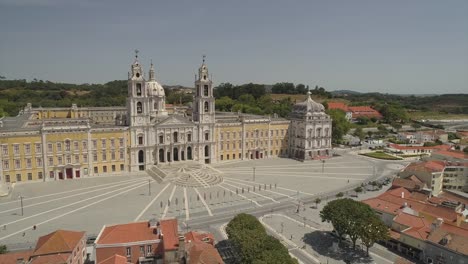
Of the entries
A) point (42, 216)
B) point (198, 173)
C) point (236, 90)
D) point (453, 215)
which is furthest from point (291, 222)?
point (236, 90)

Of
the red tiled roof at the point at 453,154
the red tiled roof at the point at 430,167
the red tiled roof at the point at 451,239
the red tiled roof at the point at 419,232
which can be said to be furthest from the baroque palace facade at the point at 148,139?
the red tiled roof at the point at 451,239

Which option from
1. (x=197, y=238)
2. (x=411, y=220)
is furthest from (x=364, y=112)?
(x=197, y=238)

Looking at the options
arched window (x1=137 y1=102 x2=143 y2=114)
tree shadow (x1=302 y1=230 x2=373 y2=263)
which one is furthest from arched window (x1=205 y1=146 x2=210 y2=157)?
tree shadow (x1=302 y1=230 x2=373 y2=263)

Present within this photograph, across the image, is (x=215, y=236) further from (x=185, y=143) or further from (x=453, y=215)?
(x=185, y=143)

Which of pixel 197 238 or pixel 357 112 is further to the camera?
pixel 357 112

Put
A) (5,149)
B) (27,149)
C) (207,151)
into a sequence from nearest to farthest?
(5,149) → (27,149) → (207,151)

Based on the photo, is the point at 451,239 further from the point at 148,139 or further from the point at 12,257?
the point at 148,139
